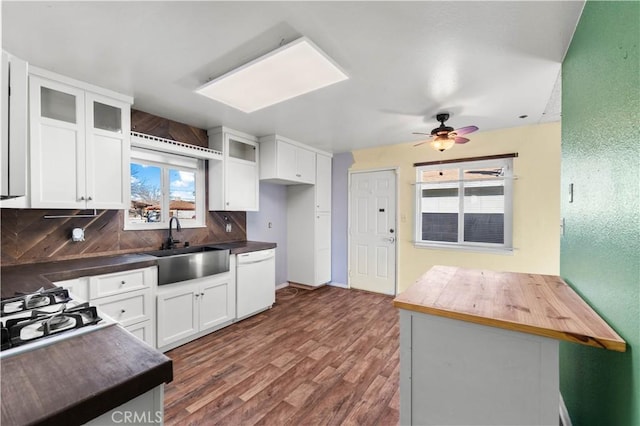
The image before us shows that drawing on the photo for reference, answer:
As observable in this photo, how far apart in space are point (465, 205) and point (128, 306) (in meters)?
4.01

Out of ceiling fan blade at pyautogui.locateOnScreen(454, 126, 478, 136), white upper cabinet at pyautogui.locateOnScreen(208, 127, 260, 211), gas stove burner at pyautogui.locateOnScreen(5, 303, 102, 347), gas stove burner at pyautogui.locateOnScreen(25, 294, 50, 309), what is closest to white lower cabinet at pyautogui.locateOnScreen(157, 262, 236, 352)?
white upper cabinet at pyautogui.locateOnScreen(208, 127, 260, 211)

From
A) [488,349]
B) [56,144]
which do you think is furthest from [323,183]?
[488,349]

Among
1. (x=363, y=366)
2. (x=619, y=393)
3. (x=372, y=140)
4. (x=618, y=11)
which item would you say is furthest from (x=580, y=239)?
(x=372, y=140)

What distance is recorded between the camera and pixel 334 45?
1.73 m

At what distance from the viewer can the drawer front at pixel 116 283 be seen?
6.62 ft

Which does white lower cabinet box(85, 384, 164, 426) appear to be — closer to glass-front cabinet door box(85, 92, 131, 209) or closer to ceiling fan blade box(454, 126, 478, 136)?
glass-front cabinet door box(85, 92, 131, 209)

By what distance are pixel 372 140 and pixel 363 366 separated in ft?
9.75

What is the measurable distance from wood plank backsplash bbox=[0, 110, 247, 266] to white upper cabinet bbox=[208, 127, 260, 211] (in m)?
0.27

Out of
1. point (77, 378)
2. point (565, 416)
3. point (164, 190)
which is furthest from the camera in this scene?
point (164, 190)

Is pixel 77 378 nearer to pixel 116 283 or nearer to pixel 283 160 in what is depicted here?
pixel 116 283

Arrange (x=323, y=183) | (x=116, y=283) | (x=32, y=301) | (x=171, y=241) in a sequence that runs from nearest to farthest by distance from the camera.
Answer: (x=32, y=301) < (x=116, y=283) < (x=171, y=241) < (x=323, y=183)

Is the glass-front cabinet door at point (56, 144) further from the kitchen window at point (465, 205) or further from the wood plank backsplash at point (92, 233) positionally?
the kitchen window at point (465, 205)

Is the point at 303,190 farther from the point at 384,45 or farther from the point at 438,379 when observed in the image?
the point at 438,379

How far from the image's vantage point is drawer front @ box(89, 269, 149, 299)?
2018 millimetres
